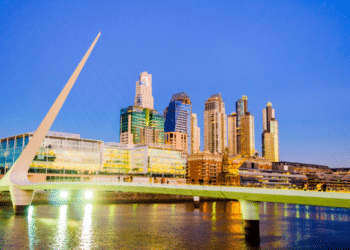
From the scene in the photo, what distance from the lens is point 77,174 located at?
8738 cm

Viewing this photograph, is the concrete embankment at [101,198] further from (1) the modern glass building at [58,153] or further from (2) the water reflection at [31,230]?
(1) the modern glass building at [58,153]

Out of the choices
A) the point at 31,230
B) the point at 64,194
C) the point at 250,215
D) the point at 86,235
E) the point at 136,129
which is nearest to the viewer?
the point at 250,215

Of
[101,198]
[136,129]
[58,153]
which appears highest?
[136,129]

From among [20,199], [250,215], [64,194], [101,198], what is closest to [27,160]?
[20,199]

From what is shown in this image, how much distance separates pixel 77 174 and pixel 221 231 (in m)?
59.9

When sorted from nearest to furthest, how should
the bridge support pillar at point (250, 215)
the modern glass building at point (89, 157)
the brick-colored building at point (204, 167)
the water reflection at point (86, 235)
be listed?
1. the water reflection at point (86, 235)
2. the bridge support pillar at point (250, 215)
3. the modern glass building at point (89, 157)
4. the brick-colored building at point (204, 167)

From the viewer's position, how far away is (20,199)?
46.1 meters

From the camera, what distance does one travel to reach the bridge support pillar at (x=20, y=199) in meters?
45.1

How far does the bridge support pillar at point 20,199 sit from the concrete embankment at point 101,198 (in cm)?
1008

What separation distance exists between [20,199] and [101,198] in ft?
74.3

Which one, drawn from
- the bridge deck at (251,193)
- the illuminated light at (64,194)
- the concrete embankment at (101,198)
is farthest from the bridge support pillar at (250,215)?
the illuminated light at (64,194)

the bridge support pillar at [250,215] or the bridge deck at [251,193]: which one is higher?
the bridge deck at [251,193]

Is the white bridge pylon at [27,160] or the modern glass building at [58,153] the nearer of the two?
the white bridge pylon at [27,160]

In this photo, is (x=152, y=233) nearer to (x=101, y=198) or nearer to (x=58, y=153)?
(x=101, y=198)
